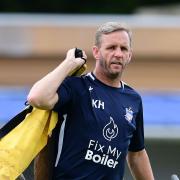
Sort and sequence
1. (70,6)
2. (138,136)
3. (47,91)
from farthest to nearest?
Result: (70,6) → (138,136) → (47,91)

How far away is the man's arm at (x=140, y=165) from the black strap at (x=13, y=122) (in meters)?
0.68

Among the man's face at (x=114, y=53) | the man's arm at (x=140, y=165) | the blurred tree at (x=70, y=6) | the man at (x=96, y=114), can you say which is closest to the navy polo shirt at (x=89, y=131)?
the man at (x=96, y=114)

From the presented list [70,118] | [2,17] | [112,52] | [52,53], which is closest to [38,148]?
[70,118]

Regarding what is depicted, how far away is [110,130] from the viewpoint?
4340mm

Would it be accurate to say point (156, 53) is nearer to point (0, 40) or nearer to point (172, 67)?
point (172, 67)

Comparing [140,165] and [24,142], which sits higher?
[24,142]

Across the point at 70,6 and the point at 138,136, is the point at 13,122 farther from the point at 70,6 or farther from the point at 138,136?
the point at 70,6

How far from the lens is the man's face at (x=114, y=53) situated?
170 inches

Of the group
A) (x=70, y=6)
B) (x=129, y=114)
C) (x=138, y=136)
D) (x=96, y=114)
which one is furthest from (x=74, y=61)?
(x=70, y=6)

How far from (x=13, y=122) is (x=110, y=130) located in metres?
0.46

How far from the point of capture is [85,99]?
4359mm

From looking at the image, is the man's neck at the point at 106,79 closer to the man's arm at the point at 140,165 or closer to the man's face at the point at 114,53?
the man's face at the point at 114,53

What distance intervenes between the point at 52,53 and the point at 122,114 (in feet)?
52.7

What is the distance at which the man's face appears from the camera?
4312 millimetres
